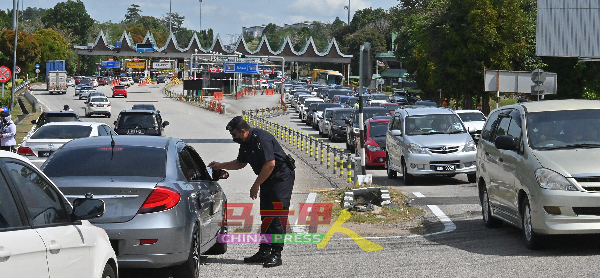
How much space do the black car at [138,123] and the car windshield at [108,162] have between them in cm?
1711

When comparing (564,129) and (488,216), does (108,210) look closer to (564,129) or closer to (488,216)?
(564,129)

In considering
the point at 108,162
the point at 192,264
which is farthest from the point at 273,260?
the point at 108,162

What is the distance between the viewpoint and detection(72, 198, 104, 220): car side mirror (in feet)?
16.3

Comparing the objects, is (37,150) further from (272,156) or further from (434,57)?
(434,57)

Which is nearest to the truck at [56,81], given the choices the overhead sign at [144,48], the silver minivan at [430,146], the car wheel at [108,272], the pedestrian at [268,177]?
the overhead sign at [144,48]

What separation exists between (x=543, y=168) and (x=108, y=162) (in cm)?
487

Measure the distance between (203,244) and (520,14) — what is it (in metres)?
45.2

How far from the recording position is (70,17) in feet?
621

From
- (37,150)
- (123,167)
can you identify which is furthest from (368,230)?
(37,150)

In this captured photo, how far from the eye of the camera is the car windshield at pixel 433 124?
19625 mm

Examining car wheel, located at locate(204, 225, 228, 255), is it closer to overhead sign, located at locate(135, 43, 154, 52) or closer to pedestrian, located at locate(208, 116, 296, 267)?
pedestrian, located at locate(208, 116, 296, 267)

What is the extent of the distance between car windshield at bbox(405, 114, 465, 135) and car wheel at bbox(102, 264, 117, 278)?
14.4 metres

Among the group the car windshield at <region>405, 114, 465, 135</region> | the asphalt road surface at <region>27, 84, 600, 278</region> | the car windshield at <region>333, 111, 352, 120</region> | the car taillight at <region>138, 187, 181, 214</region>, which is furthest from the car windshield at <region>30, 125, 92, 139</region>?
the car windshield at <region>333, 111, 352, 120</region>

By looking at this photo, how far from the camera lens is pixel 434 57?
53.6m
